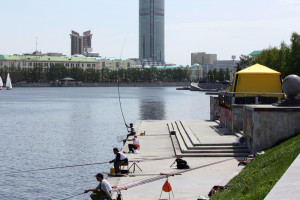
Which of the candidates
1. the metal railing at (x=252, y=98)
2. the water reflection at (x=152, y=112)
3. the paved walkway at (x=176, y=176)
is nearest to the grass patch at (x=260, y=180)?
the paved walkway at (x=176, y=176)

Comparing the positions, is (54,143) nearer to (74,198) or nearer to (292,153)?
(74,198)

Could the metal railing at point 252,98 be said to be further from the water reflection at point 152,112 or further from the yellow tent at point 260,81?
the water reflection at point 152,112

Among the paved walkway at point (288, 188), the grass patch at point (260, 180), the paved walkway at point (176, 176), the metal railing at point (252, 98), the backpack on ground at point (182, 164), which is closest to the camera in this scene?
the paved walkway at point (288, 188)

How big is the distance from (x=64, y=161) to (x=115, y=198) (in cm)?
1755

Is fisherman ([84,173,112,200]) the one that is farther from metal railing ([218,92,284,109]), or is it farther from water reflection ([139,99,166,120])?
water reflection ([139,99,166,120])

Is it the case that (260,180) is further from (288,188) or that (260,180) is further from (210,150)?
(210,150)

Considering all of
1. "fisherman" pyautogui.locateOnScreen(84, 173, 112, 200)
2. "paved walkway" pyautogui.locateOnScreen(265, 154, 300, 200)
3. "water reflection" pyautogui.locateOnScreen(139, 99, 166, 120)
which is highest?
"paved walkway" pyautogui.locateOnScreen(265, 154, 300, 200)

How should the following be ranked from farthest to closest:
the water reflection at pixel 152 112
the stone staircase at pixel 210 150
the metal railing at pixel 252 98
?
the water reflection at pixel 152 112 < the metal railing at pixel 252 98 < the stone staircase at pixel 210 150

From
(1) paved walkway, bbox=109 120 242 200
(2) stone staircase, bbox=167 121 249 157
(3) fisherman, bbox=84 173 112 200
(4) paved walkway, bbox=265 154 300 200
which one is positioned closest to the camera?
(4) paved walkway, bbox=265 154 300 200

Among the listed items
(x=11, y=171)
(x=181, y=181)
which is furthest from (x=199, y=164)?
(x=11, y=171)

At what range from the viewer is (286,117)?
26.5 m

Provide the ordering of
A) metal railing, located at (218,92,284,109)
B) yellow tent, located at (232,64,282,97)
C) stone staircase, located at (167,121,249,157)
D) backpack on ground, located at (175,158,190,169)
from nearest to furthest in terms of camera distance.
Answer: backpack on ground, located at (175,158,190,169)
stone staircase, located at (167,121,249,157)
metal railing, located at (218,92,284,109)
yellow tent, located at (232,64,282,97)

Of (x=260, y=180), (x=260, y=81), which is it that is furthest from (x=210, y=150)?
A: (x=260, y=81)

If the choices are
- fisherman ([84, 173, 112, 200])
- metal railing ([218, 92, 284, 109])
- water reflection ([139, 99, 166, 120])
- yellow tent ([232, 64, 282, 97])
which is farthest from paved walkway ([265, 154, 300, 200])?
water reflection ([139, 99, 166, 120])
